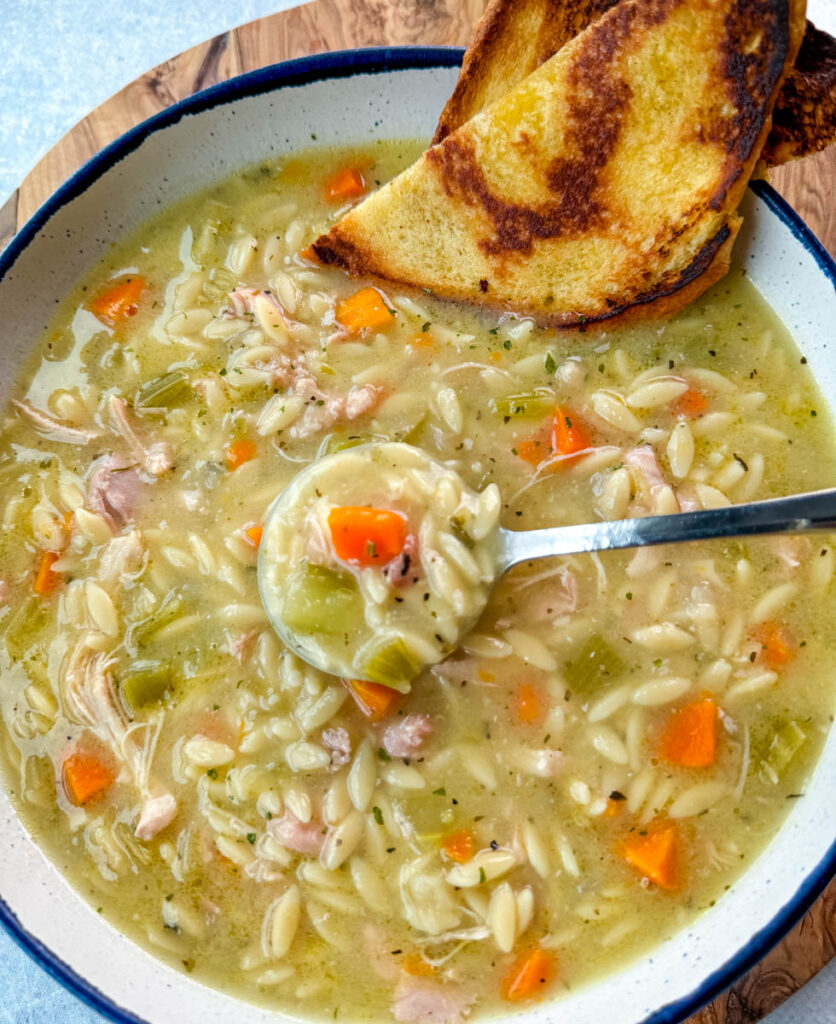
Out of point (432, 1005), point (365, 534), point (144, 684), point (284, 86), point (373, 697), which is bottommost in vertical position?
point (432, 1005)

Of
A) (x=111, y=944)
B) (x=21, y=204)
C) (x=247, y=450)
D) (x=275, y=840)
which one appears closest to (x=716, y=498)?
(x=247, y=450)

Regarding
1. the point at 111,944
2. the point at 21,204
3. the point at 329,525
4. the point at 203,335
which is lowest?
the point at 111,944

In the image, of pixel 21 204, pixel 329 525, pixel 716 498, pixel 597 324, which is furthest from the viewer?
pixel 21 204

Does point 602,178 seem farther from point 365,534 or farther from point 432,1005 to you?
point 432,1005

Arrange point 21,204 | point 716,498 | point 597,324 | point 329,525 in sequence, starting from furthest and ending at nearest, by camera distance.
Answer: point 21,204
point 597,324
point 716,498
point 329,525

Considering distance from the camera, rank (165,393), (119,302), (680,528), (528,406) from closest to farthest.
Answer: (680,528) → (528,406) → (165,393) → (119,302)

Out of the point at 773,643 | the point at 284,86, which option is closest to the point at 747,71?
the point at 284,86

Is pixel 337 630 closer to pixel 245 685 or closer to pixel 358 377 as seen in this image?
pixel 245 685

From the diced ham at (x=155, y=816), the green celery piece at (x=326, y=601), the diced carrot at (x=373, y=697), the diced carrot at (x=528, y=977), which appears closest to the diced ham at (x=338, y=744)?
the diced carrot at (x=373, y=697)
